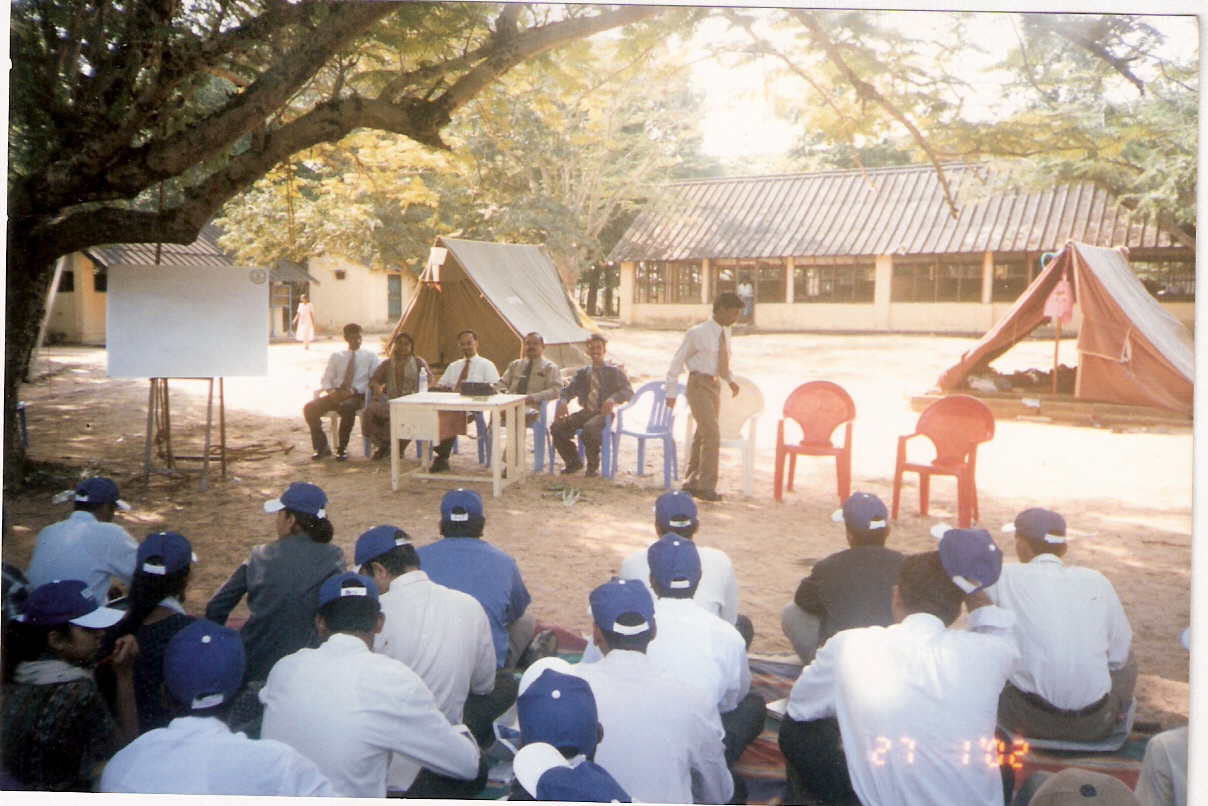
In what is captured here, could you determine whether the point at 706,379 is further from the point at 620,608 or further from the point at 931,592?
the point at 620,608

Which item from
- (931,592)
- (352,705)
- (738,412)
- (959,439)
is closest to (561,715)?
(352,705)

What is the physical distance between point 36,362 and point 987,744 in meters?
5.57

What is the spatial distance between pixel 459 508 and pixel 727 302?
267 centimetres

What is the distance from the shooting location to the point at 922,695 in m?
2.44

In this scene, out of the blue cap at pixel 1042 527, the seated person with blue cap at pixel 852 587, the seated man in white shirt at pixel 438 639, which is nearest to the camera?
the seated man in white shirt at pixel 438 639

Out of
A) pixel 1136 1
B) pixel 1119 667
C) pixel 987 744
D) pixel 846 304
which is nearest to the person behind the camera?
pixel 987 744

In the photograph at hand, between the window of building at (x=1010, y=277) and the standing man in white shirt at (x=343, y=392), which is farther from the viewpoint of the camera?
the window of building at (x=1010, y=277)

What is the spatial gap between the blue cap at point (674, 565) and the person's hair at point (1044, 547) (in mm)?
1192

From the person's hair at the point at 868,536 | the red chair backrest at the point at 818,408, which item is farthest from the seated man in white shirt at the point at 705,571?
the red chair backrest at the point at 818,408

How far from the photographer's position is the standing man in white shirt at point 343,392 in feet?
19.8

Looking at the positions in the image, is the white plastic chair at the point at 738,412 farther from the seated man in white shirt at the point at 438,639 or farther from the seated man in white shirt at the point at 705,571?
the seated man in white shirt at the point at 438,639

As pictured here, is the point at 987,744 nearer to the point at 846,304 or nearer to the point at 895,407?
the point at 846,304

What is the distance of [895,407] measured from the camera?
300 inches

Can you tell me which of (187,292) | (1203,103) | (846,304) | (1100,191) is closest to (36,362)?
(187,292)
